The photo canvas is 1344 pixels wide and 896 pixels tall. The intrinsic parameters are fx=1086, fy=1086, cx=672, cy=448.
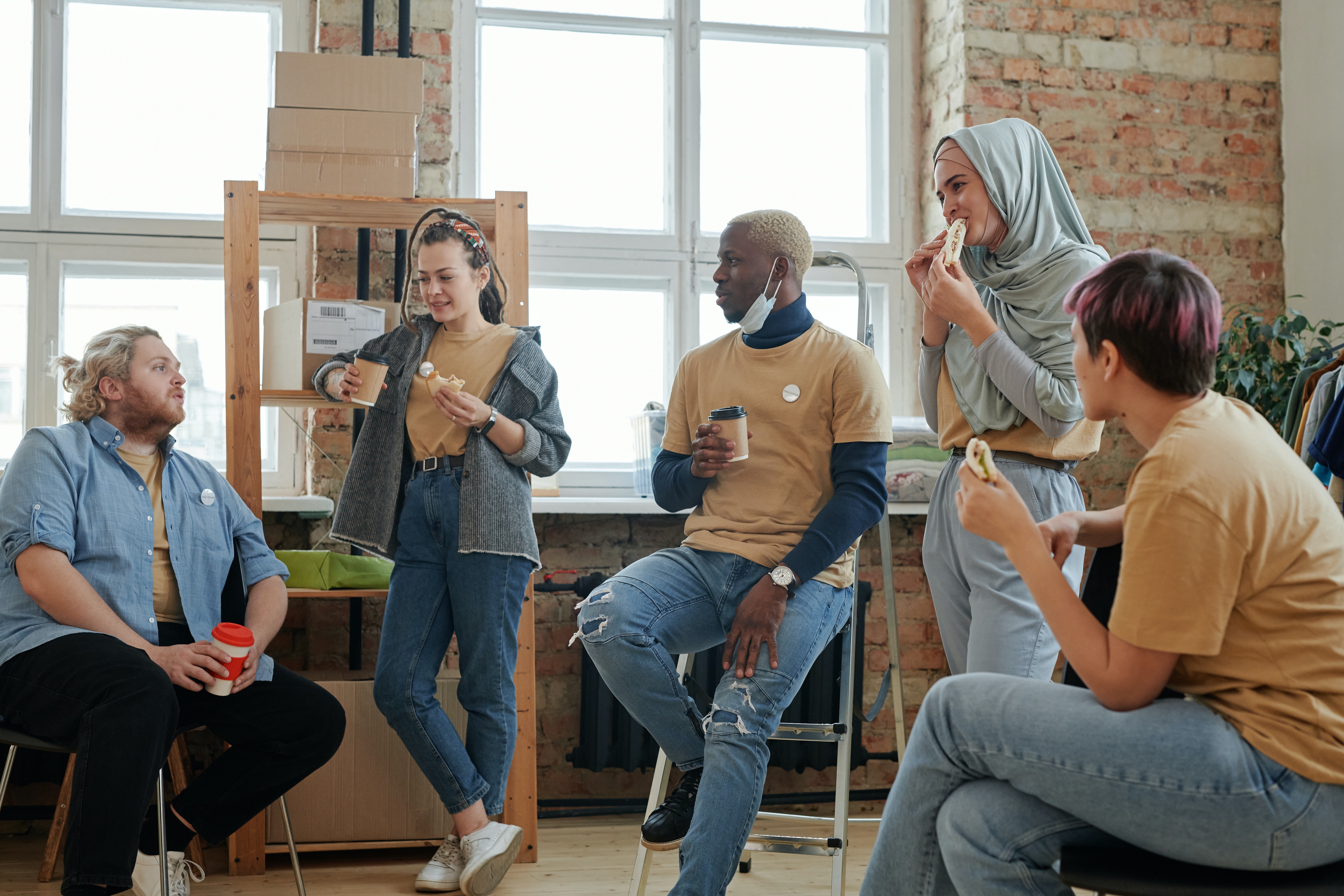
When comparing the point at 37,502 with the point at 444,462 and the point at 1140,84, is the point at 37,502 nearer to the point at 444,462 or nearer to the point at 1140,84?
the point at 444,462

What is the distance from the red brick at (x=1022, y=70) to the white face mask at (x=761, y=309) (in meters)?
1.72

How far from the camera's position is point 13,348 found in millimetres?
3176

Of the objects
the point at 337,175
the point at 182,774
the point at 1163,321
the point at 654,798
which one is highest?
the point at 337,175

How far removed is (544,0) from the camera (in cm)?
352

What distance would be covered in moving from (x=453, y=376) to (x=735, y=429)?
75 centimetres

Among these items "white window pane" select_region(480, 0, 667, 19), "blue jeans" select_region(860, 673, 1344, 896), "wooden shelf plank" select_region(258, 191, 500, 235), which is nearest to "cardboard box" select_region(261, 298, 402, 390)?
"wooden shelf plank" select_region(258, 191, 500, 235)

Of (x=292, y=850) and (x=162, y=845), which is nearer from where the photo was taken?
(x=162, y=845)

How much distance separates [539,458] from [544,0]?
1832mm

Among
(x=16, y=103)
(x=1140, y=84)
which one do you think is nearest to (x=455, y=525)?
(x=16, y=103)

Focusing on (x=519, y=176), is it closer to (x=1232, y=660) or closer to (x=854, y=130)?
(x=854, y=130)

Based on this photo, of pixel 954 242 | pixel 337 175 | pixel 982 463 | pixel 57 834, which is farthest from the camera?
pixel 337 175

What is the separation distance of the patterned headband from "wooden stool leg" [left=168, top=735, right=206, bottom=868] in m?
1.32

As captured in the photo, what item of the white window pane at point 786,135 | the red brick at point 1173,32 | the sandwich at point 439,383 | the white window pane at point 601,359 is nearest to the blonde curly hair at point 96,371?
the sandwich at point 439,383

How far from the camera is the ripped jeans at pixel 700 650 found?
66.8 inches
